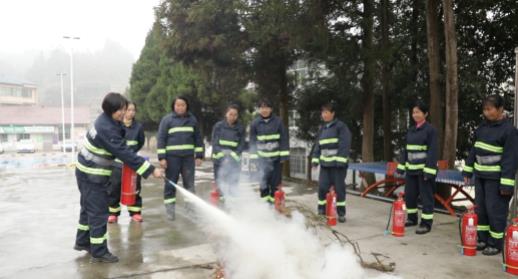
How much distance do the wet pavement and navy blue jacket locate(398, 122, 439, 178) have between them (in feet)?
2.85

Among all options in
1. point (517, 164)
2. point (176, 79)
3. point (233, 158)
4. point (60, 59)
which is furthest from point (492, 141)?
point (60, 59)

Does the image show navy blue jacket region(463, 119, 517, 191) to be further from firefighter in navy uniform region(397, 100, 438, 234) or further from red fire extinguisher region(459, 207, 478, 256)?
firefighter in navy uniform region(397, 100, 438, 234)

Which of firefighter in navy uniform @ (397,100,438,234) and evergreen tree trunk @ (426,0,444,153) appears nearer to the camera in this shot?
firefighter in navy uniform @ (397,100,438,234)

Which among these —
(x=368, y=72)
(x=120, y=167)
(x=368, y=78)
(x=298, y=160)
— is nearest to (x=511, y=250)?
(x=120, y=167)

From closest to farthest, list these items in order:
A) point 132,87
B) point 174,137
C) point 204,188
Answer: point 174,137 → point 204,188 → point 132,87

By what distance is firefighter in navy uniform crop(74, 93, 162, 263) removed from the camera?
15.7 ft

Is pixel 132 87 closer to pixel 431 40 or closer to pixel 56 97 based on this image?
pixel 431 40

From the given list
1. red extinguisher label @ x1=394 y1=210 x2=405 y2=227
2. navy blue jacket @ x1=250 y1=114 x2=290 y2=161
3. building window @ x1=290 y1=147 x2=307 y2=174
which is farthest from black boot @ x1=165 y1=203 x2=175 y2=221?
building window @ x1=290 y1=147 x2=307 y2=174

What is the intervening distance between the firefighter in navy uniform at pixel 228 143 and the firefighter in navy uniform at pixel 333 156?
5.09 feet

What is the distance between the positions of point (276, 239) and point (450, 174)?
13.1 feet

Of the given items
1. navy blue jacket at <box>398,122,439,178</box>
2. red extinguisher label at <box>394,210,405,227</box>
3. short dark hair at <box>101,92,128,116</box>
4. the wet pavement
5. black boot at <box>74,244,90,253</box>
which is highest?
short dark hair at <box>101,92,128,116</box>

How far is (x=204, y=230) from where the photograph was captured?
620 centimetres

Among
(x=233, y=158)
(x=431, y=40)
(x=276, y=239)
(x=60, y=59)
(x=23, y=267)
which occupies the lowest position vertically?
(x=23, y=267)

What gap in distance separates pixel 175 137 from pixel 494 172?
4311mm
